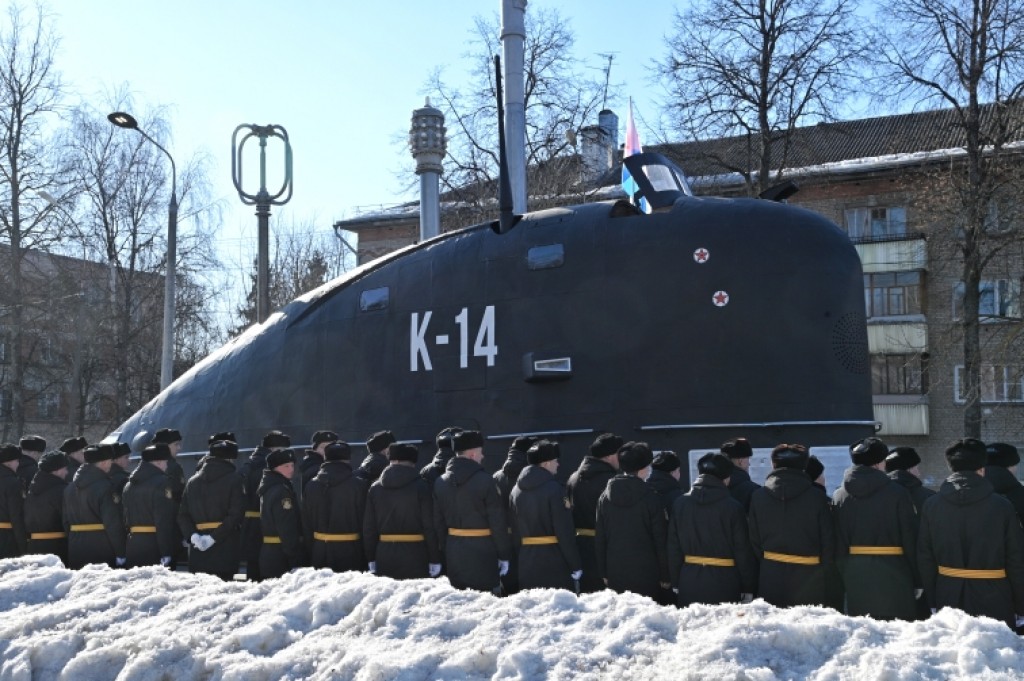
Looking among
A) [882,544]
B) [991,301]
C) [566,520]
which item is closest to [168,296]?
[566,520]

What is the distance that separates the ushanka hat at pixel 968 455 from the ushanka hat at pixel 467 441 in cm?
364

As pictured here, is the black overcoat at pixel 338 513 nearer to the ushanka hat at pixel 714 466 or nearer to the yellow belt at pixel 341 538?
the yellow belt at pixel 341 538

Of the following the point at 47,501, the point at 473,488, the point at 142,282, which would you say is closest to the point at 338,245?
the point at 142,282

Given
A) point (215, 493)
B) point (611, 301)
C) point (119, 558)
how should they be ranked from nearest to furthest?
point (611, 301) → point (215, 493) → point (119, 558)

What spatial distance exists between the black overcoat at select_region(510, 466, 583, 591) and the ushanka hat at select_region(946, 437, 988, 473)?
112 inches

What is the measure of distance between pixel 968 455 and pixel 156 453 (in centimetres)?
755

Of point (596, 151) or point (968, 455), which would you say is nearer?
point (968, 455)

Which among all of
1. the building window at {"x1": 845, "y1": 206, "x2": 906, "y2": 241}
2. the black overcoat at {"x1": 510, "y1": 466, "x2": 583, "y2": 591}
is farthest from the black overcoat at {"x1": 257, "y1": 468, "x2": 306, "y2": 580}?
the building window at {"x1": 845, "y1": 206, "x2": 906, "y2": 241}

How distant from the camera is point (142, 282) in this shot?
38.0m

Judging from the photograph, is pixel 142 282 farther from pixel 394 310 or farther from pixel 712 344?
pixel 712 344

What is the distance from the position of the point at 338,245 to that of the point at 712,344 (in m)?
46.3

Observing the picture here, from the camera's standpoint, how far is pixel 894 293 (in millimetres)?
37469

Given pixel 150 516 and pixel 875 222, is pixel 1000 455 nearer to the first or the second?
pixel 150 516

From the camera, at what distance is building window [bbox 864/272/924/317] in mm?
37125
